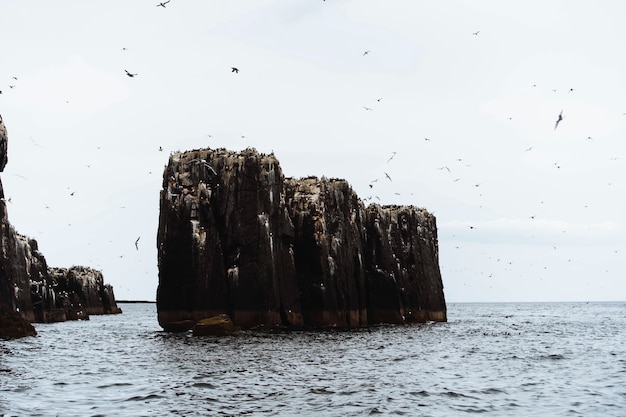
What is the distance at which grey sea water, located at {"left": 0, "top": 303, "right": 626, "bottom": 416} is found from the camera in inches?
943

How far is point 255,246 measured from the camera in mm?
64062

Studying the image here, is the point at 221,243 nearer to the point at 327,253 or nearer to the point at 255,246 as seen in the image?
the point at 255,246

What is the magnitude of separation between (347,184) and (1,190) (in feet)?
116

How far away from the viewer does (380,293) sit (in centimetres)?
8406

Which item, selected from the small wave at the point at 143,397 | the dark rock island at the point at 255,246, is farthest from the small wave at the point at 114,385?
the dark rock island at the point at 255,246

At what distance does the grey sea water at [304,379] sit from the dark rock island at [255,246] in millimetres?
11417

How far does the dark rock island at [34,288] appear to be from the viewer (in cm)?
6253

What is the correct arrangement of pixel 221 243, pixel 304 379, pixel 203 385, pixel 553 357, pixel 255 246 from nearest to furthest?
pixel 203 385, pixel 304 379, pixel 553 357, pixel 255 246, pixel 221 243

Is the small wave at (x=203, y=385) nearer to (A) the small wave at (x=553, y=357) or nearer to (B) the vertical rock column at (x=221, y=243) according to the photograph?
(A) the small wave at (x=553, y=357)

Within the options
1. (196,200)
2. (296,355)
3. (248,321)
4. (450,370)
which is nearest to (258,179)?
(196,200)

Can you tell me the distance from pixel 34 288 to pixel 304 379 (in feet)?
246

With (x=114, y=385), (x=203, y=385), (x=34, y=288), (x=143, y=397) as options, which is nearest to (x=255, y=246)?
(x=203, y=385)

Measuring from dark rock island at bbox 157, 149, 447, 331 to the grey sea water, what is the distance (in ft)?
37.5

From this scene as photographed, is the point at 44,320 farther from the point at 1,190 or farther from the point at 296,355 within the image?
the point at 296,355
